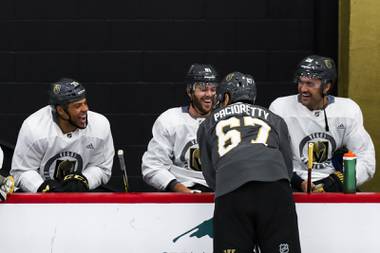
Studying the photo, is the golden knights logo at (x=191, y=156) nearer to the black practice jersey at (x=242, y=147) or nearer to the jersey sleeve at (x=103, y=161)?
the jersey sleeve at (x=103, y=161)

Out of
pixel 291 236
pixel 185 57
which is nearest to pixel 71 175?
pixel 291 236

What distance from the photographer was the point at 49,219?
586 centimetres

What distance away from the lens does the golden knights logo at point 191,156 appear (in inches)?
273

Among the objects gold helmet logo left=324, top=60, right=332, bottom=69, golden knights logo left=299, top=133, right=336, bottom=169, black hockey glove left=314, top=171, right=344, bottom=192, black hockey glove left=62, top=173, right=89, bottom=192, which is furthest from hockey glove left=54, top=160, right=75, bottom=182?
gold helmet logo left=324, top=60, right=332, bottom=69

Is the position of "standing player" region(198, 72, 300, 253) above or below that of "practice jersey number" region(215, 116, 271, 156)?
below

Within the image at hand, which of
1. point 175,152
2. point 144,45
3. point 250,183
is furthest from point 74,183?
point 144,45

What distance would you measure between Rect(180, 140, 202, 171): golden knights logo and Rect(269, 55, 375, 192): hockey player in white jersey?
56 cm

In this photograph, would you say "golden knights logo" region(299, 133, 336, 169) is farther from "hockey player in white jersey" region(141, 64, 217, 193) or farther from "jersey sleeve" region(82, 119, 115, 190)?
"jersey sleeve" region(82, 119, 115, 190)

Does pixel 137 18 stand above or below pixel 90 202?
above

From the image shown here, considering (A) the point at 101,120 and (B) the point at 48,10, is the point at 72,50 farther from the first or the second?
(A) the point at 101,120

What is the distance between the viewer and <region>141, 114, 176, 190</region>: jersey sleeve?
6.81 meters

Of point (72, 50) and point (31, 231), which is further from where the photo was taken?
point (72, 50)

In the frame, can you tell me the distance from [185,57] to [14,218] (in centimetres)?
288

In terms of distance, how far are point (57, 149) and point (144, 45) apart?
71.8 inches
